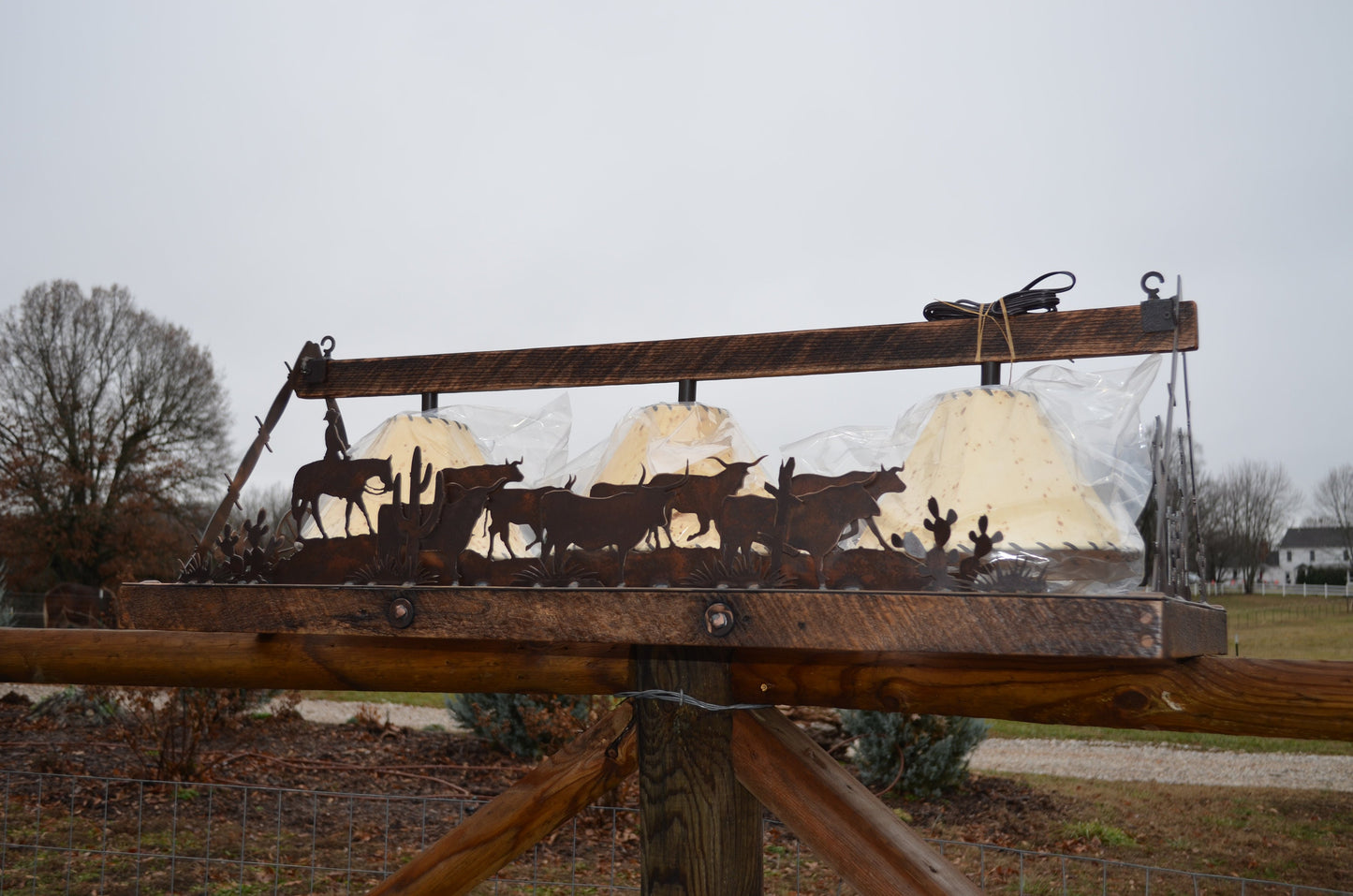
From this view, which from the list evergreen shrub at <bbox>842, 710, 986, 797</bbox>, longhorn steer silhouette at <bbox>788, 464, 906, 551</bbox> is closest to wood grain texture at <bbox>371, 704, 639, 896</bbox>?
longhorn steer silhouette at <bbox>788, 464, 906, 551</bbox>

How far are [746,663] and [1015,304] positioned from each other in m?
0.82

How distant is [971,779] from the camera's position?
7.11m

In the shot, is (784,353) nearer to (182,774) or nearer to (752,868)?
(752,868)

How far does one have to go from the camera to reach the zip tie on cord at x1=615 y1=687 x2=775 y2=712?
171 cm

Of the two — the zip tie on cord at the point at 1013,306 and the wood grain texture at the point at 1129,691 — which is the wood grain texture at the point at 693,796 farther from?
the zip tie on cord at the point at 1013,306

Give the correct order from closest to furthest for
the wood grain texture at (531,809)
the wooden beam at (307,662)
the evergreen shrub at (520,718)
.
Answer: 1. the wood grain texture at (531,809)
2. the wooden beam at (307,662)
3. the evergreen shrub at (520,718)

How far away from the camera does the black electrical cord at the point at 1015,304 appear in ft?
5.83

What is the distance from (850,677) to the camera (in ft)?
5.60

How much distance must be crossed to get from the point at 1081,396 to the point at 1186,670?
455 millimetres

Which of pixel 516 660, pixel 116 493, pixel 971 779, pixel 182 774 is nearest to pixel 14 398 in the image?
pixel 116 493

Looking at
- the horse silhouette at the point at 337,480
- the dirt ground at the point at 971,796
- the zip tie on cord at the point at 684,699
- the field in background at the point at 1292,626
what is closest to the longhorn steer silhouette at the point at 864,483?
the zip tie on cord at the point at 684,699

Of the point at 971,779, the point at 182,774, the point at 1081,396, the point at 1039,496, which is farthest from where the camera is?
the point at 971,779

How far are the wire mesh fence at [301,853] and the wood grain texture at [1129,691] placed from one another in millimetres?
2883

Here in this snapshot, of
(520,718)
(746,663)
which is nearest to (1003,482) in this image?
(746,663)
